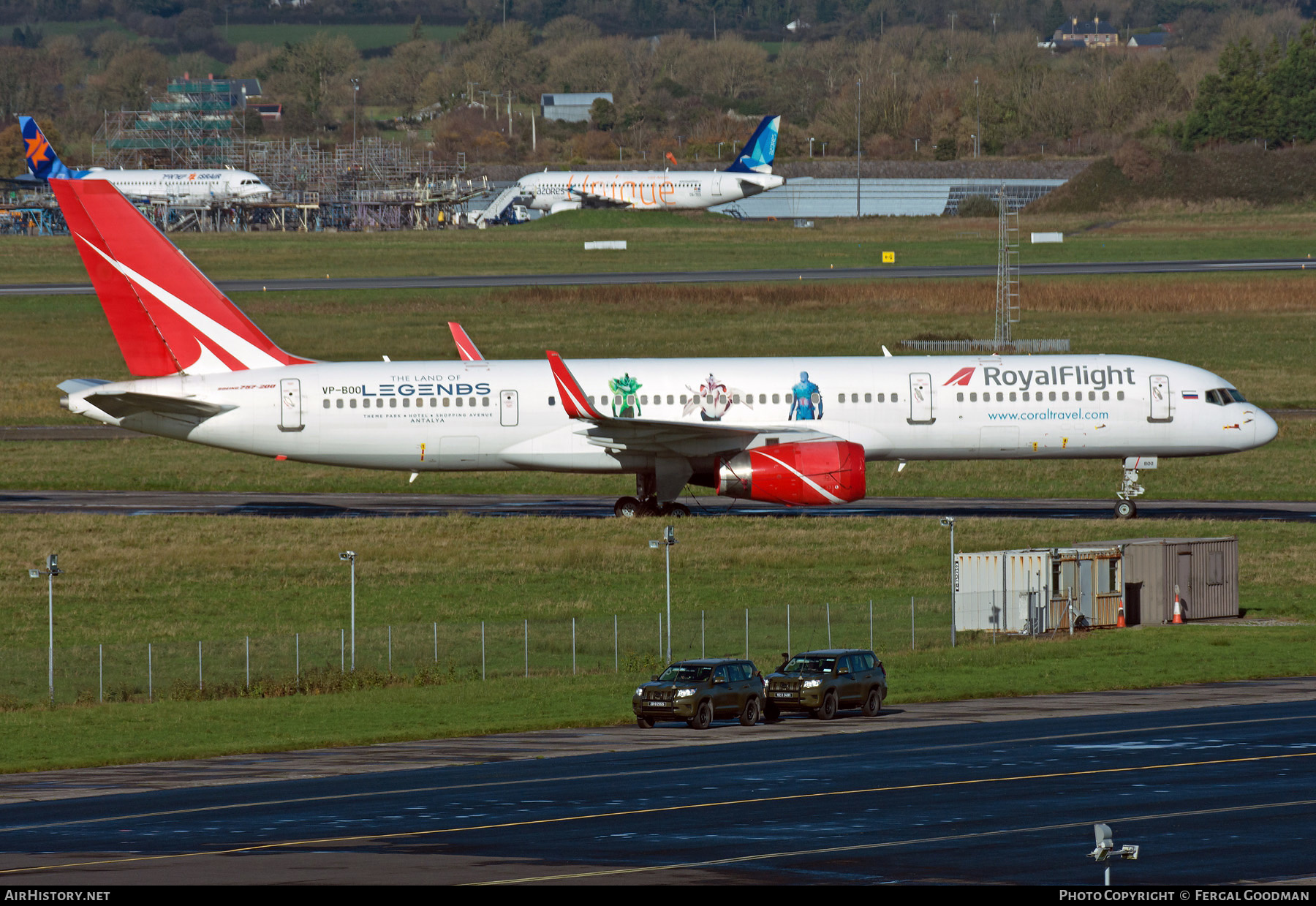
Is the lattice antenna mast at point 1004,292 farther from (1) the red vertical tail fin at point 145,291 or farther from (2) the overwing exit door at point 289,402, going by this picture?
(1) the red vertical tail fin at point 145,291

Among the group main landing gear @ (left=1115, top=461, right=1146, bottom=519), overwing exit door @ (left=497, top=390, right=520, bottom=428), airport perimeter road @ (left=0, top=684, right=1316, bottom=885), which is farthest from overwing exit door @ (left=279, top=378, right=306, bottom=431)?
airport perimeter road @ (left=0, top=684, right=1316, bottom=885)

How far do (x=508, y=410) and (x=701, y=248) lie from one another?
118m

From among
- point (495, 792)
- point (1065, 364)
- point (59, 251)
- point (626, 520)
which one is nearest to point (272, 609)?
point (626, 520)

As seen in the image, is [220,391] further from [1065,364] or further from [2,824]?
[2,824]

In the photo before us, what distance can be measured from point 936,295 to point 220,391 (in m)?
78.7

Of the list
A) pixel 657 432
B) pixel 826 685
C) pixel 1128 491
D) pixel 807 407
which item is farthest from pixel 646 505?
pixel 826 685

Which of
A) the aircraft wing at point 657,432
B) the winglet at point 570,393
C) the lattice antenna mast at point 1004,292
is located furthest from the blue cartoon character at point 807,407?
the lattice antenna mast at point 1004,292

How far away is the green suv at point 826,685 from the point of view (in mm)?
39000

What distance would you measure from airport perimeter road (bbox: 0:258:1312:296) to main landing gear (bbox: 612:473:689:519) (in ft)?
244

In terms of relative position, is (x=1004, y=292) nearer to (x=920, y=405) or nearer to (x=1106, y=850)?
(x=920, y=405)

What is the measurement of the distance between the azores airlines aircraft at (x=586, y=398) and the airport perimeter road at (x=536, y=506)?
13.5ft

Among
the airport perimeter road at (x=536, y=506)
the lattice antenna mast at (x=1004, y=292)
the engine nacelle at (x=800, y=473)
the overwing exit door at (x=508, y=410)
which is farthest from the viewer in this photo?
the lattice antenna mast at (x=1004, y=292)

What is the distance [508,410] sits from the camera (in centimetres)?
6253

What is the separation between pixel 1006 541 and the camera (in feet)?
194
